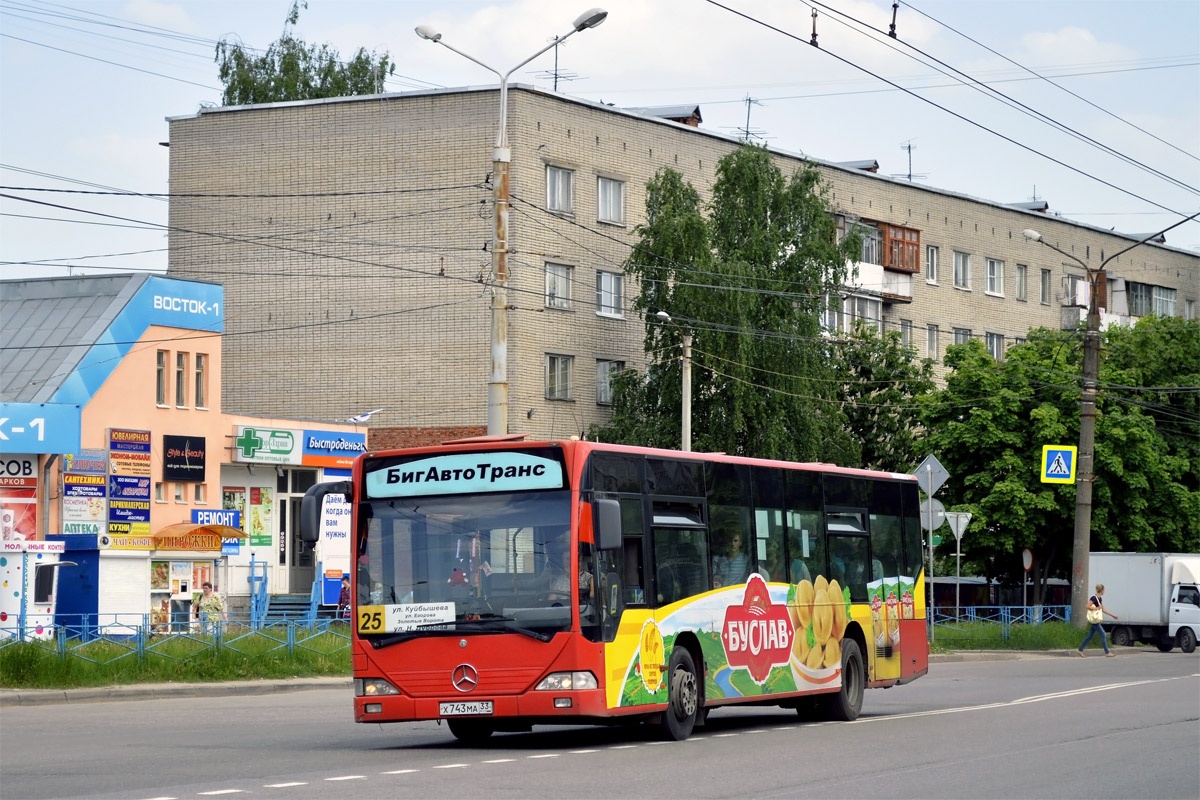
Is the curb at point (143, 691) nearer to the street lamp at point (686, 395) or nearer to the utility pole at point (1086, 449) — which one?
the street lamp at point (686, 395)

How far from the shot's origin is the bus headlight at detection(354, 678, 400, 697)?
15828 millimetres

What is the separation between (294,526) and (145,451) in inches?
247

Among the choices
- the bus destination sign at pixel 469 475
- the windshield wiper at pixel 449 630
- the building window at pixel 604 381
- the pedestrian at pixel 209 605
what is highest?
the building window at pixel 604 381

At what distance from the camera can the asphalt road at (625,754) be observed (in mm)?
12406

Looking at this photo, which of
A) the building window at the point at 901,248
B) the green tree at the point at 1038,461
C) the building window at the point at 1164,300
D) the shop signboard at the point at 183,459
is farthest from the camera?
the building window at the point at 1164,300

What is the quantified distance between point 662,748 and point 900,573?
284 inches

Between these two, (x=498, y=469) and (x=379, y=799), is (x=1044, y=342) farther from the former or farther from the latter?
(x=379, y=799)

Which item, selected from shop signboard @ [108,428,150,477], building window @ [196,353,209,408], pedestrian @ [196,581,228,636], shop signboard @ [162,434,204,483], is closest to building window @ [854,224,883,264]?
building window @ [196,353,209,408]

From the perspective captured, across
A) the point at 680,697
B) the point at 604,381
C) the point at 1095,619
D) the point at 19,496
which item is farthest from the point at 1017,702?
the point at 604,381

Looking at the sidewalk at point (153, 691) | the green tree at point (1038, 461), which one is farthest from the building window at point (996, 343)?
the sidewalk at point (153, 691)

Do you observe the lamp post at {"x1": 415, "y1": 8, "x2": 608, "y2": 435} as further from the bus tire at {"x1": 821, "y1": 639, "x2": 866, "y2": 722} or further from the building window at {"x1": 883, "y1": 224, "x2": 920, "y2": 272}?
the building window at {"x1": 883, "y1": 224, "x2": 920, "y2": 272}

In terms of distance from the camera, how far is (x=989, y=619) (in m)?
43.5

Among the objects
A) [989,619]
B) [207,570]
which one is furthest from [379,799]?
[989,619]

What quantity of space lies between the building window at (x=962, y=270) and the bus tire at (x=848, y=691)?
4747 centimetres
